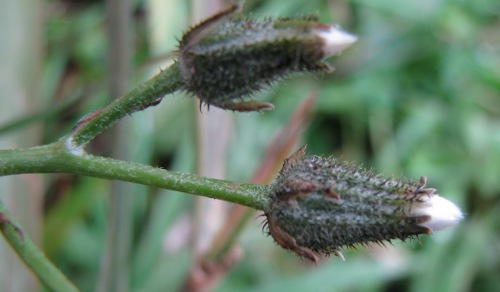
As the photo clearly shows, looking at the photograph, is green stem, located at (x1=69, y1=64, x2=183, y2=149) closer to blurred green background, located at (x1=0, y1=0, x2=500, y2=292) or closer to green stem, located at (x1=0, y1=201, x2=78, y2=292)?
green stem, located at (x1=0, y1=201, x2=78, y2=292)

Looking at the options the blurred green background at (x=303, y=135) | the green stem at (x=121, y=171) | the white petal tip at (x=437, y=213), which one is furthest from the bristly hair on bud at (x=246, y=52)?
the blurred green background at (x=303, y=135)

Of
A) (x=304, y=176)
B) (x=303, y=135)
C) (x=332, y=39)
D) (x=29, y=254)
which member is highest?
(x=303, y=135)

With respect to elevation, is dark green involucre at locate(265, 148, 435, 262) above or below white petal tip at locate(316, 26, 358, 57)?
below

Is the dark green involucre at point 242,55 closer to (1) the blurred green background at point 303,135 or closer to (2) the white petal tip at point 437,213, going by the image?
(2) the white petal tip at point 437,213

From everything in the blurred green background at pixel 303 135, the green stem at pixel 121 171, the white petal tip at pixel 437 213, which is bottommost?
the white petal tip at pixel 437 213

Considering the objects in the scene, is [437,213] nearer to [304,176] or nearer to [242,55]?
[304,176]

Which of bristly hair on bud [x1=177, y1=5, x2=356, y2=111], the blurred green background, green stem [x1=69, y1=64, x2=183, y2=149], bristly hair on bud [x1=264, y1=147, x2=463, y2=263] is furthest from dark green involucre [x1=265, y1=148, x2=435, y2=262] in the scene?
the blurred green background

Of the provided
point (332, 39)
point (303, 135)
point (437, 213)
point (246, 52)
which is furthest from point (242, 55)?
point (303, 135)
